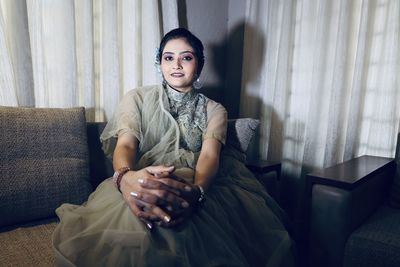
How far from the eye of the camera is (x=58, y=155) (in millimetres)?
1294

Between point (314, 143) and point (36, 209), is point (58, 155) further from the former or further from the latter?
point (314, 143)

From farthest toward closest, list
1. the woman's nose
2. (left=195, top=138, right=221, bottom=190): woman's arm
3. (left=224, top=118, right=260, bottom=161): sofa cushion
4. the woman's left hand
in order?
(left=224, top=118, right=260, bottom=161): sofa cushion < the woman's nose < (left=195, top=138, right=221, bottom=190): woman's arm < the woman's left hand

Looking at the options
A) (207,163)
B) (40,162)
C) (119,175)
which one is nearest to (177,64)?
(207,163)

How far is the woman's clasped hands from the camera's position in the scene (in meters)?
0.96

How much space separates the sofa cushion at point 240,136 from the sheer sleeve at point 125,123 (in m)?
0.46

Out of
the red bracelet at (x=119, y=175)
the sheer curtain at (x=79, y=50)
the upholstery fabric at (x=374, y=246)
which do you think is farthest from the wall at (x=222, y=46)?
the upholstery fabric at (x=374, y=246)

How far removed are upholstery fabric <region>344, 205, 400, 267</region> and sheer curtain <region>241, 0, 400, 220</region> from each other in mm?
576

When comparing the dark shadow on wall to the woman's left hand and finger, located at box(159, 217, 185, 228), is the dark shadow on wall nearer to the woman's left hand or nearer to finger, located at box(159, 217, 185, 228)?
the woman's left hand

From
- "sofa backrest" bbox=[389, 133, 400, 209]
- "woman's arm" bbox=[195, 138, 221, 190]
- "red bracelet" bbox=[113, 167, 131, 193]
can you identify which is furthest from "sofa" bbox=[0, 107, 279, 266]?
"sofa backrest" bbox=[389, 133, 400, 209]

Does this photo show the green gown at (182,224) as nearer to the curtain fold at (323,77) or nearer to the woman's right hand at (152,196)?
the woman's right hand at (152,196)

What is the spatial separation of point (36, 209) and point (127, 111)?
0.52 m

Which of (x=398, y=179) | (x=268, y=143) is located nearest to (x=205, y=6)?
(x=268, y=143)

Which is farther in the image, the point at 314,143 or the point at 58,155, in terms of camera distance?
the point at 314,143

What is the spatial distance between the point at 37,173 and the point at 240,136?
36.0 inches
